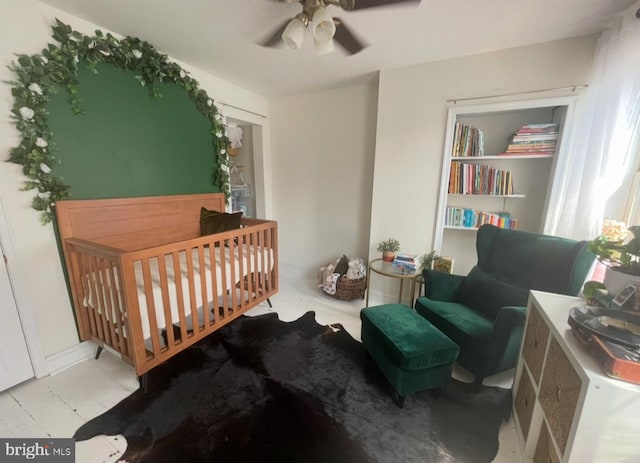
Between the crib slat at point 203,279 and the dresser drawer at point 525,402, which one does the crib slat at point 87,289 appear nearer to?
the crib slat at point 203,279

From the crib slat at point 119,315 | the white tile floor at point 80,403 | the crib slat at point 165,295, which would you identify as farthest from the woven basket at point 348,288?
the crib slat at point 119,315

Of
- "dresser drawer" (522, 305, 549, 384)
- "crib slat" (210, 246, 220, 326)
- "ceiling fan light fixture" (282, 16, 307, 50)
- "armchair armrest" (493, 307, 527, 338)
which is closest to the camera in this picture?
"dresser drawer" (522, 305, 549, 384)

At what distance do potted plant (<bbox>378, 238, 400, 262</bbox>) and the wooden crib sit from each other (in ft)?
3.96

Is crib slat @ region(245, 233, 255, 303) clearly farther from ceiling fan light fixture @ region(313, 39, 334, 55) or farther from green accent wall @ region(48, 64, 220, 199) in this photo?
ceiling fan light fixture @ region(313, 39, 334, 55)

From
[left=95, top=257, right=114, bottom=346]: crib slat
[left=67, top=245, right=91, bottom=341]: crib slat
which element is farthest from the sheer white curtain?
[left=67, top=245, right=91, bottom=341]: crib slat

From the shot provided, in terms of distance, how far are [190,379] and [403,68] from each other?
313cm

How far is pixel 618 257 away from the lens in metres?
1.22

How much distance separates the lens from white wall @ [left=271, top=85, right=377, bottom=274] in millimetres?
3021

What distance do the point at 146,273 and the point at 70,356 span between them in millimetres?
1082

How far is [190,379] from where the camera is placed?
1.73 m

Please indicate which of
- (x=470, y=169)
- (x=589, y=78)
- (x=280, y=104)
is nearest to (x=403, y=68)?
(x=470, y=169)

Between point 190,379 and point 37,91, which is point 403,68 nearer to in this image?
point 37,91

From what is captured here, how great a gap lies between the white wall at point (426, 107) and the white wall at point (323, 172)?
388mm

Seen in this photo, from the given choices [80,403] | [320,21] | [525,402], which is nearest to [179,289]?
[80,403]
